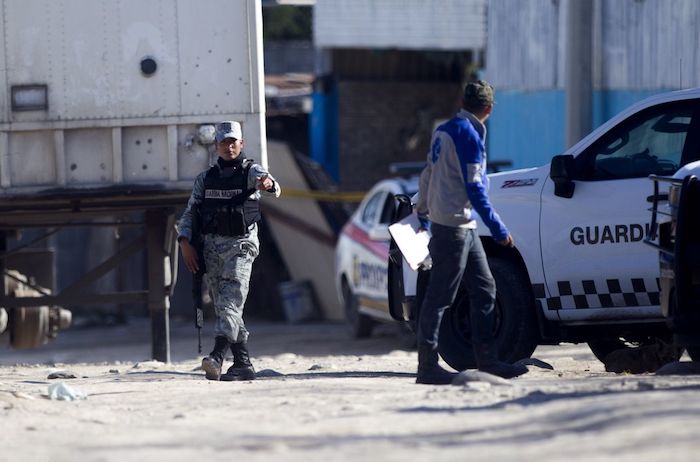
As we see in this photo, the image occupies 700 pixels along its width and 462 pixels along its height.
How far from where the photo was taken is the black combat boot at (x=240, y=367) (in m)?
9.57

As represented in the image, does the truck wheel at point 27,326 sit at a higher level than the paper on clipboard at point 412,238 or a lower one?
lower

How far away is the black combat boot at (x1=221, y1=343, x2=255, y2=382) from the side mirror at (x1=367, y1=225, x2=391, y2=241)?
A: 5.73 metres

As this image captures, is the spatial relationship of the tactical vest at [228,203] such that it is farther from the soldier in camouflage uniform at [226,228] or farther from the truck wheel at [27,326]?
the truck wheel at [27,326]

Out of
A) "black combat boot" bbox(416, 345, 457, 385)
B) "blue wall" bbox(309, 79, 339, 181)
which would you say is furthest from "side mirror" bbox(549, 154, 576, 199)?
"blue wall" bbox(309, 79, 339, 181)

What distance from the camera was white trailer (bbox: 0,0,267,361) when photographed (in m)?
10.7

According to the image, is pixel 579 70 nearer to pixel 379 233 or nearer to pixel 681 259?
pixel 379 233

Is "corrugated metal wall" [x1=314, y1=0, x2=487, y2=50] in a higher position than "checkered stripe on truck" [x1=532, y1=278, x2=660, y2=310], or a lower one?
higher

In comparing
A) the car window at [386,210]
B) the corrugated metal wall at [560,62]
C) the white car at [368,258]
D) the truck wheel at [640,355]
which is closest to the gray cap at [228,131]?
the truck wheel at [640,355]

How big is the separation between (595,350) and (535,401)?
349cm

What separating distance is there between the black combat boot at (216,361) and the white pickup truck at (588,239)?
1.34m

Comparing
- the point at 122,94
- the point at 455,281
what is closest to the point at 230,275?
the point at 455,281

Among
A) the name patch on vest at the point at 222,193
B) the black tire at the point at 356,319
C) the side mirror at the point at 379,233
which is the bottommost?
the black tire at the point at 356,319

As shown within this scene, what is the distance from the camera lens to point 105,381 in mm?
9641

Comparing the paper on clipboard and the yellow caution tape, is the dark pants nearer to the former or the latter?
the paper on clipboard
